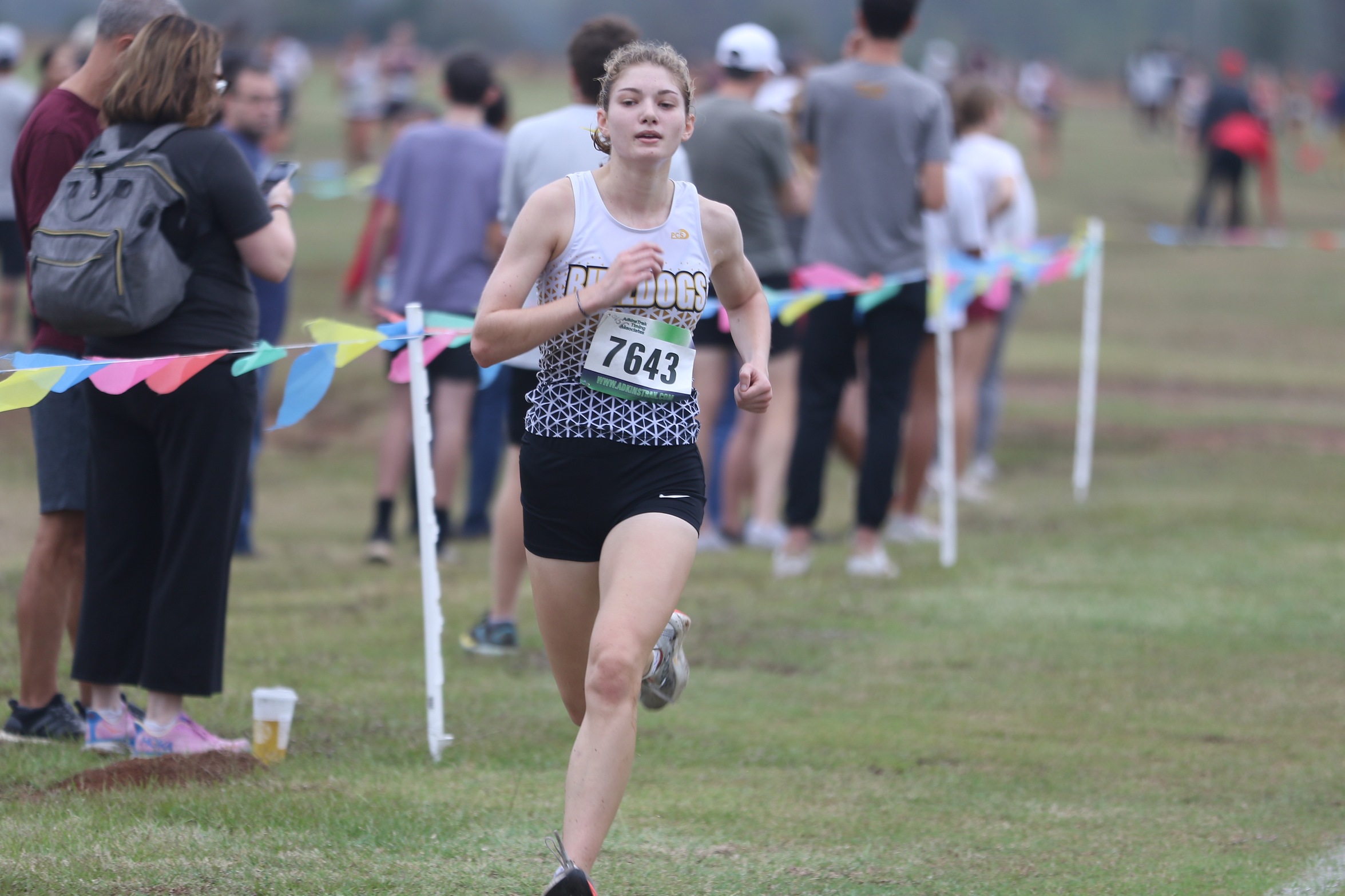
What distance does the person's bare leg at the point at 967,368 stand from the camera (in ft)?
32.6

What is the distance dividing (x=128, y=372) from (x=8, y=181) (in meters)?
8.50

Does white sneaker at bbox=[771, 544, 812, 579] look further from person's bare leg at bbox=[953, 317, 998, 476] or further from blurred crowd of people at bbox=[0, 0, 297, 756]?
blurred crowd of people at bbox=[0, 0, 297, 756]

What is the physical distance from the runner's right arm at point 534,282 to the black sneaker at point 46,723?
2.22m

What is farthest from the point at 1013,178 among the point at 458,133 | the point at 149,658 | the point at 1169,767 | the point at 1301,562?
the point at 149,658

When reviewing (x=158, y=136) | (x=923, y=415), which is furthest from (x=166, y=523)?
(x=923, y=415)

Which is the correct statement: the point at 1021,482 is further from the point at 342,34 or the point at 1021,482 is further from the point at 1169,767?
the point at 342,34

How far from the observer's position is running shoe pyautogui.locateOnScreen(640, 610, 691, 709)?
407 centimetres

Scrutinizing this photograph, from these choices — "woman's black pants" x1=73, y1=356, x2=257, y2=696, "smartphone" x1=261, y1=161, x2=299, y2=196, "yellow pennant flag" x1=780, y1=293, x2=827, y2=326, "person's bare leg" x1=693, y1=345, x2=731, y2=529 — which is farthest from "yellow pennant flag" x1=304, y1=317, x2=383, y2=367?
"person's bare leg" x1=693, y1=345, x2=731, y2=529

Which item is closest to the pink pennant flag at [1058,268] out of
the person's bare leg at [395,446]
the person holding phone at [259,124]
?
the person's bare leg at [395,446]

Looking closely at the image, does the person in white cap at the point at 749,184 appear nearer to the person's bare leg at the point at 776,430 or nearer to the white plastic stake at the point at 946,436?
the person's bare leg at the point at 776,430

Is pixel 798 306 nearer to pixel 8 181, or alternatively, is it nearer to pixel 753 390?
pixel 753 390

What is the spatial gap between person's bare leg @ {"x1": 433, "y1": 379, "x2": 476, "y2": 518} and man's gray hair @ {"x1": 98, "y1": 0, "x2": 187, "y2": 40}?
3594 millimetres

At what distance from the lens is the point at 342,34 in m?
80.4

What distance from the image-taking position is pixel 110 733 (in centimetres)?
500
